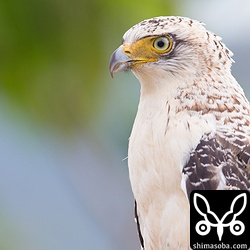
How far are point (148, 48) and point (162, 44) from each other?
0.09m

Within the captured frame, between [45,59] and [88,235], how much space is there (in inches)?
93.6

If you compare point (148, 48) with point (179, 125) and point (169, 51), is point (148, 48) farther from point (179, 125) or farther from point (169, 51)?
point (179, 125)

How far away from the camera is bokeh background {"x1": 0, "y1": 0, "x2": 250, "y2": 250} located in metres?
12.1

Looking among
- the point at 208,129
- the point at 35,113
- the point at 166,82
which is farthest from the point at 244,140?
the point at 35,113

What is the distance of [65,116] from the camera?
1312 cm

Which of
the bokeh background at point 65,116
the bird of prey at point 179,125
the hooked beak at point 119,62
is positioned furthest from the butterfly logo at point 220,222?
the bokeh background at point 65,116

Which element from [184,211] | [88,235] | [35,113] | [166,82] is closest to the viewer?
[184,211]

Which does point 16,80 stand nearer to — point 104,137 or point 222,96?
point 104,137

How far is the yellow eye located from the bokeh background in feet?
18.3

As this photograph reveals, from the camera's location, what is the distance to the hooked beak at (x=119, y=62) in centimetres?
609

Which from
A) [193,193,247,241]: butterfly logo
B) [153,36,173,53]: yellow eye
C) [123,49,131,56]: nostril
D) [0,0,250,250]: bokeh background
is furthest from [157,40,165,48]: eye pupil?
[0,0,250,250]: bokeh background

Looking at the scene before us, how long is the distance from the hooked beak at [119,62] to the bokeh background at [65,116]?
565 cm

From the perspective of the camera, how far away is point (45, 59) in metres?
12.7

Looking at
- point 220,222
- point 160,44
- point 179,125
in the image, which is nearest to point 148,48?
point 160,44
